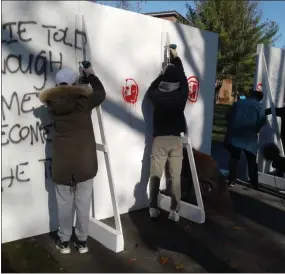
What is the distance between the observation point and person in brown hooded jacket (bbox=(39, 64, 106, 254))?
11.6 ft

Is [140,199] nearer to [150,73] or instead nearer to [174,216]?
[174,216]

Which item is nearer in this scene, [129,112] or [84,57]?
[84,57]

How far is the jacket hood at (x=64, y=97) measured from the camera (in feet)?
11.5

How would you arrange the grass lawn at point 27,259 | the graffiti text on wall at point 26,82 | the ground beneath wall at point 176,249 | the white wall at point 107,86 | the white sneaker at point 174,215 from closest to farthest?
1. the grass lawn at point 27,259
2. the ground beneath wall at point 176,249
3. the graffiti text on wall at point 26,82
4. the white wall at point 107,86
5. the white sneaker at point 174,215

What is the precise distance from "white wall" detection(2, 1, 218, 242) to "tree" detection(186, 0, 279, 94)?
18.3 m

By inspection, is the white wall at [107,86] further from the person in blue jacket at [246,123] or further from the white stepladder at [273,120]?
the white stepladder at [273,120]

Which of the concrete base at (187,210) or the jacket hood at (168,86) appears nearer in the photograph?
the jacket hood at (168,86)

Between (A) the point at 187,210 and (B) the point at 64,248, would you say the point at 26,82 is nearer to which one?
(B) the point at 64,248

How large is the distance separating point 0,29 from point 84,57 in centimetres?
101

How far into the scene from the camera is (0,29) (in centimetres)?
353

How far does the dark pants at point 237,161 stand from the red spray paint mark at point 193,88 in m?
1.12

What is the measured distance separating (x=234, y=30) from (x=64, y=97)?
22.9 meters

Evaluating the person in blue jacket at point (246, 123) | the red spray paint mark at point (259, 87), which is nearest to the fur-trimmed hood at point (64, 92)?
the person in blue jacket at point (246, 123)

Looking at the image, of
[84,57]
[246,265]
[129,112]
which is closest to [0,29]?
[84,57]
